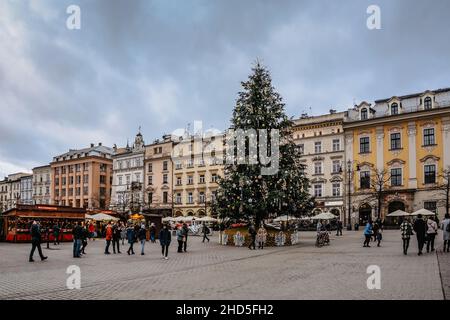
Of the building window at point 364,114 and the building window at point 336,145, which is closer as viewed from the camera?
the building window at point 364,114

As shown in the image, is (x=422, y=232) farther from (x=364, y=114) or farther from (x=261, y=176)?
(x=364, y=114)

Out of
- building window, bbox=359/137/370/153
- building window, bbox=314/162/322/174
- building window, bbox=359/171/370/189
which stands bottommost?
building window, bbox=359/171/370/189

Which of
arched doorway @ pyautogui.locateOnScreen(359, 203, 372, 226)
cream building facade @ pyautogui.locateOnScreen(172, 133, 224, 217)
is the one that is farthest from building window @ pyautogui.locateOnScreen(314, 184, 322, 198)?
cream building facade @ pyautogui.locateOnScreen(172, 133, 224, 217)

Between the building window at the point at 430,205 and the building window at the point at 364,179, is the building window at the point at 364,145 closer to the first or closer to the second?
the building window at the point at 364,179

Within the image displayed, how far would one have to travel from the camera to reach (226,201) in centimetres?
3002

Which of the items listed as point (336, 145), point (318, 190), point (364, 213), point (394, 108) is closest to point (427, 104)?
point (394, 108)

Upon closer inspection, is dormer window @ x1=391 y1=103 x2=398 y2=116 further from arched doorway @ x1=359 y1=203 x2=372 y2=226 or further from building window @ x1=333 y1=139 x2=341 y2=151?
arched doorway @ x1=359 y1=203 x2=372 y2=226

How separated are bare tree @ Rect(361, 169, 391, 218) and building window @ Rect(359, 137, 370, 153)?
297cm

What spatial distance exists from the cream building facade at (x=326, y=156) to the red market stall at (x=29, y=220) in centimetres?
3420

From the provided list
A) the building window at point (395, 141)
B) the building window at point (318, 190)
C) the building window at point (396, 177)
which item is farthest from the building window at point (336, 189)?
the building window at point (395, 141)

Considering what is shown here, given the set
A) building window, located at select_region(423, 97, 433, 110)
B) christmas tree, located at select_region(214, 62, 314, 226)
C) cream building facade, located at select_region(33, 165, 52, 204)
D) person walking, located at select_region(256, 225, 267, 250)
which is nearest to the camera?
person walking, located at select_region(256, 225, 267, 250)

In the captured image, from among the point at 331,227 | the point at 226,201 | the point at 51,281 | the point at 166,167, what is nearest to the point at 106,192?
the point at 166,167

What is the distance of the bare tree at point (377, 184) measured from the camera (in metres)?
55.2

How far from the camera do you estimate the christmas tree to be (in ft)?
96.9
